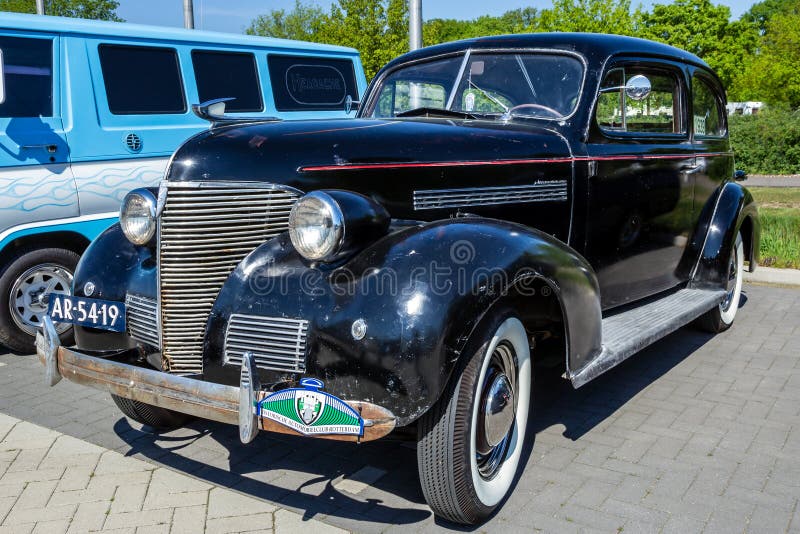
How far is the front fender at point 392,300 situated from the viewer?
7.88ft

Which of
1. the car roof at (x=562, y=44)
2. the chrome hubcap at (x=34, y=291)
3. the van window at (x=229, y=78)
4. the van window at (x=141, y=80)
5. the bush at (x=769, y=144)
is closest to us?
the car roof at (x=562, y=44)

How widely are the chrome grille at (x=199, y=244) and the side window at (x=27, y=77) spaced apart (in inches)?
122

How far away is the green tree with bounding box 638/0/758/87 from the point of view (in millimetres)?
27828

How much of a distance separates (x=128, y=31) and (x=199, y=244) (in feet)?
12.8

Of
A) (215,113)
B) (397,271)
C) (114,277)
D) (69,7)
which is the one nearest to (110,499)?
(114,277)

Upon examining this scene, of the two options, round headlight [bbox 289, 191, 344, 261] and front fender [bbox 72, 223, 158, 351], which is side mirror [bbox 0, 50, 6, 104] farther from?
round headlight [bbox 289, 191, 344, 261]

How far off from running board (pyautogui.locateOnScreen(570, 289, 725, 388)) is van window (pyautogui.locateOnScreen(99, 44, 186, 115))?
13.6 ft

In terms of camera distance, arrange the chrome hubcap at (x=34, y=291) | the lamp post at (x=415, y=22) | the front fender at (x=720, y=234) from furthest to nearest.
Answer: the lamp post at (x=415, y=22), the chrome hubcap at (x=34, y=291), the front fender at (x=720, y=234)

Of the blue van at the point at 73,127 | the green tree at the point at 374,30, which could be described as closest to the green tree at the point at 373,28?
the green tree at the point at 374,30

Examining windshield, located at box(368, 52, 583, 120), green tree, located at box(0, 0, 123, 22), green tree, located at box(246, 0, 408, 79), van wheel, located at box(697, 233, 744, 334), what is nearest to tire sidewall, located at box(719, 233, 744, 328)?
van wheel, located at box(697, 233, 744, 334)

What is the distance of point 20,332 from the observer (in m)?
5.15

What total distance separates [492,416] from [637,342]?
115 centimetres

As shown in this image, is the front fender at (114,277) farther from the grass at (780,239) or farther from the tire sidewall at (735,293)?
the grass at (780,239)

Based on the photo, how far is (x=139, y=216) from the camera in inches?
122
